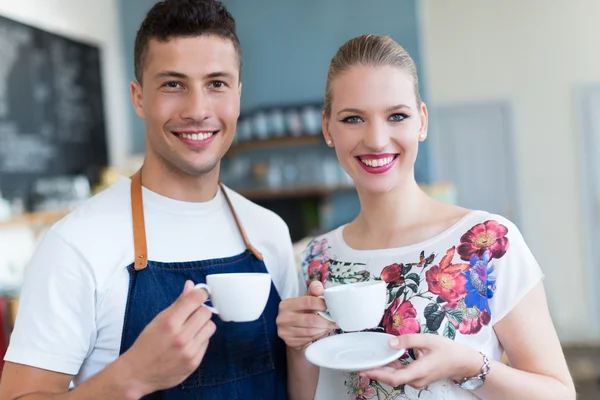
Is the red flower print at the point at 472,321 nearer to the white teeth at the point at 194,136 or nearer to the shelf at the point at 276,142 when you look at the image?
the white teeth at the point at 194,136

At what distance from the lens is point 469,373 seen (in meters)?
1.09

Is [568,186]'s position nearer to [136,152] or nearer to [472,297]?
[136,152]

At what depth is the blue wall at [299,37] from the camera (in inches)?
210

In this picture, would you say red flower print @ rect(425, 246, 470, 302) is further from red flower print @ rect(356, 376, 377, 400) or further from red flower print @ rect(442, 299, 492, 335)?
red flower print @ rect(356, 376, 377, 400)

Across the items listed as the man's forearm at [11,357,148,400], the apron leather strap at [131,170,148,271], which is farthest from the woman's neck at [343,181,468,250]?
the man's forearm at [11,357,148,400]

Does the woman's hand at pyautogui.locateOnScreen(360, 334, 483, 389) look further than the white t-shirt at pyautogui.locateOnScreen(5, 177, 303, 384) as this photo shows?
No

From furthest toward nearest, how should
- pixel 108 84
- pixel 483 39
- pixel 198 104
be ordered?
pixel 483 39 → pixel 108 84 → pixel 198 104

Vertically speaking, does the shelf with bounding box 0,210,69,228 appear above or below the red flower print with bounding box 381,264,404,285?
above

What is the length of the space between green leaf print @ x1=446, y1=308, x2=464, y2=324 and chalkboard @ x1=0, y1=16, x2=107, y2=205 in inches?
139

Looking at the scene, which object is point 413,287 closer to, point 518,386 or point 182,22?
point 518,386

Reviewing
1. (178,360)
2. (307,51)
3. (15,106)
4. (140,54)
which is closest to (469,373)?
(178,360)

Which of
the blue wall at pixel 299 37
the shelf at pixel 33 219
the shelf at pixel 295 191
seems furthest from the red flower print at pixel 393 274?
the blue wall at pixel 299 37

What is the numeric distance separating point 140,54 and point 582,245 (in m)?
5.65

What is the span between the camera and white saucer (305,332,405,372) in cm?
98
